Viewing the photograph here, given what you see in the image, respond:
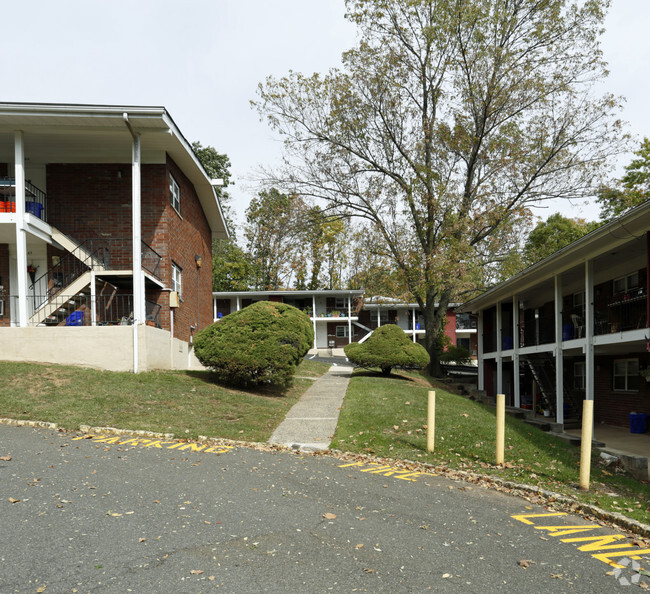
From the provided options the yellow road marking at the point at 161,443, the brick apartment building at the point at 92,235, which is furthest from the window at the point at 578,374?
the yellow road marking at the point at 161,443

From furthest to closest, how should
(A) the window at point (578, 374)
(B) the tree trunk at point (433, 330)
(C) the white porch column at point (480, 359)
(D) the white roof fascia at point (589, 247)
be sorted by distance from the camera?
(B) the tree trunk at point (433, 330)
(C) the white porch column at point (480, 359)
(A) the window at point (578, 374)
(D) the white roof fascia at point (589, 247)

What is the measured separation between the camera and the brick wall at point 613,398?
1722 cm

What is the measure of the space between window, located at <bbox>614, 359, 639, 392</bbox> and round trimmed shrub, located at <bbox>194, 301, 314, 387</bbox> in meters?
9.93

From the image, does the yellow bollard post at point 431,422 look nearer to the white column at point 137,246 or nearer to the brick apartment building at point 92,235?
the brick apartment building at point 92,235

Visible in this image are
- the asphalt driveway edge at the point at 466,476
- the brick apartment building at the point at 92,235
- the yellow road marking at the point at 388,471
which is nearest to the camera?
the asphalt driveway edge at the point at 466,476

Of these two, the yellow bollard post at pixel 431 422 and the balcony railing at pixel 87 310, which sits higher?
the balcony railing at pixel 87 310

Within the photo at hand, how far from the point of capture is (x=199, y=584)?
4.34 metres

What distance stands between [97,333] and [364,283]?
15196mm

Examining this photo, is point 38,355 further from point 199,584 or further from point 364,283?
point 364,283

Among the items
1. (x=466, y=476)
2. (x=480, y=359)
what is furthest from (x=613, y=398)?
(x=466, y=476)

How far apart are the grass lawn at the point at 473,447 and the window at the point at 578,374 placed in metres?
6.23

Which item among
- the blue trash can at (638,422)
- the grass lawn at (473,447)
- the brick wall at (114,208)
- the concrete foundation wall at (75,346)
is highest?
the brick wall at (114,208)

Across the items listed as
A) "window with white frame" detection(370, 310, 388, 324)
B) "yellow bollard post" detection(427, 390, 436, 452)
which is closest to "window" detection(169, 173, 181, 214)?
"yellow bollard post" detection(427, 390, 436, 452)

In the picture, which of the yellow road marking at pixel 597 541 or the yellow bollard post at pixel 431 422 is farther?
the yellow bollard post at pixel 431 422
